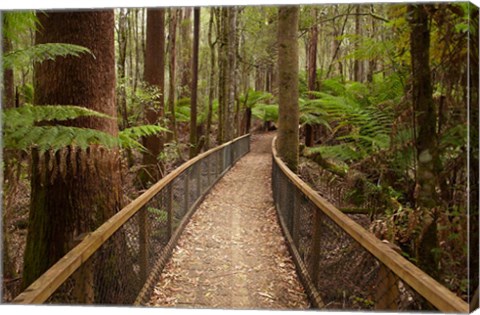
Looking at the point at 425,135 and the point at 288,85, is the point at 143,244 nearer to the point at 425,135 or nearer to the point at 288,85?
the point at 425,135

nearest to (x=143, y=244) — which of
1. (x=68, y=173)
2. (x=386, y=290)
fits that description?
(x=68, y=173)

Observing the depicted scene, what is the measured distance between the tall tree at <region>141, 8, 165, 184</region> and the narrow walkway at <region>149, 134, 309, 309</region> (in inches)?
64.6

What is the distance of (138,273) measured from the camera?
2.78 m

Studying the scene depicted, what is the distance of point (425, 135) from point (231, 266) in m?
1.76

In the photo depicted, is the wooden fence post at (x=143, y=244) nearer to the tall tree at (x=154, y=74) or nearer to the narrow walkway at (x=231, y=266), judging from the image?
the narrow walkway at (x=231, y=266)

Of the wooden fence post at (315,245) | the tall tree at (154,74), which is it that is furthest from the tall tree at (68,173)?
the tall tree at (154,74)

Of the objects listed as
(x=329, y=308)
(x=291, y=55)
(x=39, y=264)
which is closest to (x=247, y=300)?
(x=329, y=308)

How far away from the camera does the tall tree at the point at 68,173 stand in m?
2.68

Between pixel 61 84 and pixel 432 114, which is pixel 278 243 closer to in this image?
pixel 432 114

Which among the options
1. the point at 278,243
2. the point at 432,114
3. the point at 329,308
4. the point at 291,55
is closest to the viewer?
the point at 432,114

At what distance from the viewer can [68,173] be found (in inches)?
104

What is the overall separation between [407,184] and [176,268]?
196 centimetres

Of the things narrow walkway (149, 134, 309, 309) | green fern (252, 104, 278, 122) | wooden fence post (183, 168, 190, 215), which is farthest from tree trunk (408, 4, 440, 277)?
green fern (252, 104, 278, 122)

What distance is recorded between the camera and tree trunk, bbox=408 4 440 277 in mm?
2299
